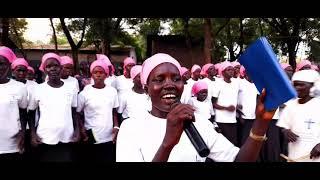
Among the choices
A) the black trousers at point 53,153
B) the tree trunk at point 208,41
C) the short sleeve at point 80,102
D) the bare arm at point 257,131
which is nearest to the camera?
the bare arm at point 257,131

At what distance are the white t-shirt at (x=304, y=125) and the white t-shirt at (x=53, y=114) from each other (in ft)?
9.07

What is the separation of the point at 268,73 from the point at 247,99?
639cm

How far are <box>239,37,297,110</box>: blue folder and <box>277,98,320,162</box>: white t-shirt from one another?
129 inches

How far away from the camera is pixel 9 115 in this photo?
527 centimetres

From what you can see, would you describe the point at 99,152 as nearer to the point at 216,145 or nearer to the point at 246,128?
the point at 246,128

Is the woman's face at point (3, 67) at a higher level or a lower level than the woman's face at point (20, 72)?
higher

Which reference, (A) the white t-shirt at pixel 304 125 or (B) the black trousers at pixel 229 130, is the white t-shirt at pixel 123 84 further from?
(A) the white t-shirt at pixel 304 125

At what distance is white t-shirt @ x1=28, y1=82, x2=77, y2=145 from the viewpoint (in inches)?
225

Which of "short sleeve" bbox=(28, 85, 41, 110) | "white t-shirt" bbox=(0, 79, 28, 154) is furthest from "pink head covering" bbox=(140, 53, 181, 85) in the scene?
"short sleeve" bbox=(28, 85, 41, 110)

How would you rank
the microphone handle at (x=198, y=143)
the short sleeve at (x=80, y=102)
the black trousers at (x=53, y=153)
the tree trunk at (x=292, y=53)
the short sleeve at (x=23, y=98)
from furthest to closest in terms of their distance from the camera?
the tree trunk at (x=292, y=53), the short sleeve at (x=80, y=102), the black trousers at (x=53, y=153), the short sleeve at (x=23, y=98), the microphone handle at (x=198, y=143)

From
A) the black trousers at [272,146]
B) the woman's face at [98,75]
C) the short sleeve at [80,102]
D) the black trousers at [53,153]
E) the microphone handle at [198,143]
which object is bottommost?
the black trousers at [272,146]

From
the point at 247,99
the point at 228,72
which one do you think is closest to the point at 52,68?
the point at 228,72

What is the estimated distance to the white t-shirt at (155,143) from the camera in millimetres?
2615

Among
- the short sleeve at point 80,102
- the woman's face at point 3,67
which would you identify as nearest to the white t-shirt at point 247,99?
the short sleeve at point 80,102
